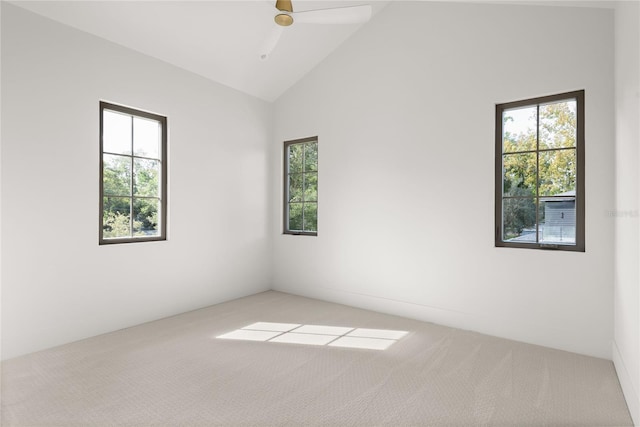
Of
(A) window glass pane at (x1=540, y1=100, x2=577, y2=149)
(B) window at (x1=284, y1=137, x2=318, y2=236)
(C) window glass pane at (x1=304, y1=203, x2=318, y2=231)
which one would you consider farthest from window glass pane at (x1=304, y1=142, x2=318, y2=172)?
(A) window glass pane at (x1=540, y1=100, x2=577, y2=149)

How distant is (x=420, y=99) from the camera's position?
4.24m

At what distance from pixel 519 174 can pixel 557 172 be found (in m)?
0.32

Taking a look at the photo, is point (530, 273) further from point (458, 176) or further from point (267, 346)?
point (267, 346)

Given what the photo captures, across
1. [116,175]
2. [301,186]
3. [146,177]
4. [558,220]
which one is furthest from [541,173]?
[116,175]

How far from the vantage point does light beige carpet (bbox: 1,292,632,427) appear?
2.29 m

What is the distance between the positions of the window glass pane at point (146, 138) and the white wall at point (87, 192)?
0.17 m

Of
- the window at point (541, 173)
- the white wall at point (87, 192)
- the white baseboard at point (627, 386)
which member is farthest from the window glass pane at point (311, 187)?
the white baseboard at point (627, 386)

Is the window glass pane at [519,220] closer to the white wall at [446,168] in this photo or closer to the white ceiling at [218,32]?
the white wall at [446,168]

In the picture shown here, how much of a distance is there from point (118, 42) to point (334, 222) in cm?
321

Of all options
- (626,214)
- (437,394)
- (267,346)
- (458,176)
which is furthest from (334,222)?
(626,214)

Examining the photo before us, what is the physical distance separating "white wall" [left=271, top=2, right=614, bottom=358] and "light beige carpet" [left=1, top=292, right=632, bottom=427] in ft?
1.50

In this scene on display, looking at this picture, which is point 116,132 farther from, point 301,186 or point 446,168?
point 446,168

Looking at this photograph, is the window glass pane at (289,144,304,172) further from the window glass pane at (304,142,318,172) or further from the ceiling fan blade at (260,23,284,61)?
the ceiling fan blade at (260,23,284,61)

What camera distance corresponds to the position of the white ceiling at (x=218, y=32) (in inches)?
135
